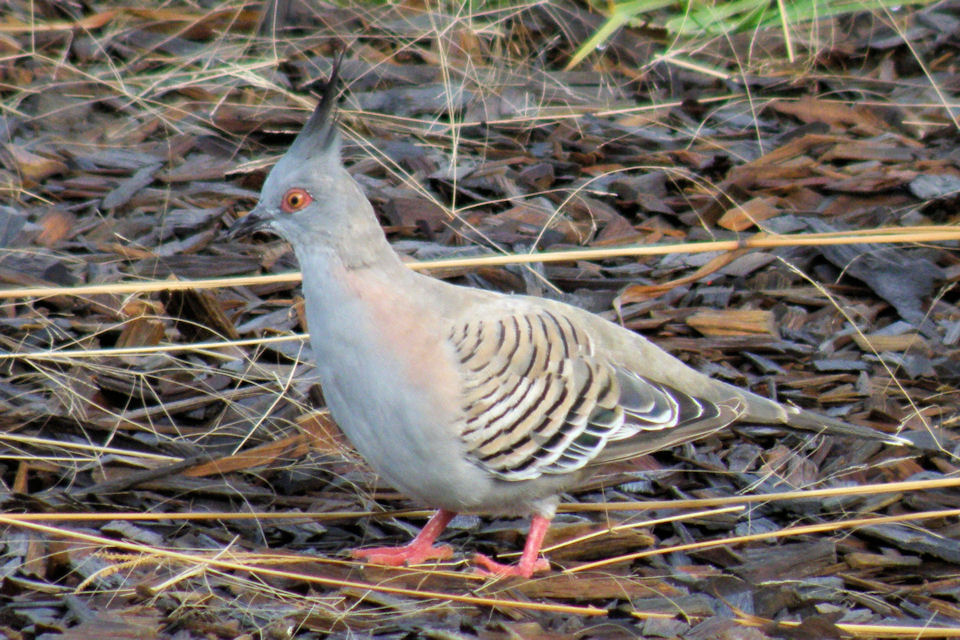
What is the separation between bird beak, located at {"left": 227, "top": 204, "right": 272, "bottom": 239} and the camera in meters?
3.56

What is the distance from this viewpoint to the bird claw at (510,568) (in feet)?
11.5

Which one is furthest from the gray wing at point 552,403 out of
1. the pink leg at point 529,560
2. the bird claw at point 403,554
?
the bird claw at point 403,554

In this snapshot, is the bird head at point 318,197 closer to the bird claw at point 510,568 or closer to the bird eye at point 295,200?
the bird eye at point 295,200

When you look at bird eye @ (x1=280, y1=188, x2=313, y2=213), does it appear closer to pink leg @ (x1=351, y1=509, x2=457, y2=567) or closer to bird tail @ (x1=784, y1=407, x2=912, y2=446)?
pink leg @ (x1=351, y1=509, x2=457, y2=567)

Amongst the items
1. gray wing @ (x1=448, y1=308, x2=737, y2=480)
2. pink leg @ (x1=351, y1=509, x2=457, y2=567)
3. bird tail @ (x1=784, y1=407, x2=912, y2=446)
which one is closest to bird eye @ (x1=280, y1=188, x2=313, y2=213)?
gray wing @ (x1=448, y1=308, x2=737, y2=480)

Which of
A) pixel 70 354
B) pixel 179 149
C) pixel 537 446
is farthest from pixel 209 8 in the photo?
pixel 537 446

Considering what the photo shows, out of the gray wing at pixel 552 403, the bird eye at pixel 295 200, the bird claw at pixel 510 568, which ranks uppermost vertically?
the bird eye at pixel 295 200

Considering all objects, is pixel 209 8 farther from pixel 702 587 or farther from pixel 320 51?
pixel 702 587

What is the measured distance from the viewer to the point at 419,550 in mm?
3668

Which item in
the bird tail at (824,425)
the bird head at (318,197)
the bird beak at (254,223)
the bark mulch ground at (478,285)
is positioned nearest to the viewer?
the bark mulch ground at (478,285)

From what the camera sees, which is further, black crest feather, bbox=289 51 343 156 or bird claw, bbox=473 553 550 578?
bird claw, bbox=473 553 550 578

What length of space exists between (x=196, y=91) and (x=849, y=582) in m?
3.93

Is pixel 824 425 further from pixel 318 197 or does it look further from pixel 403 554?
pixel 318 197

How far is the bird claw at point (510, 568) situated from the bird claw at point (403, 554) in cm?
12
